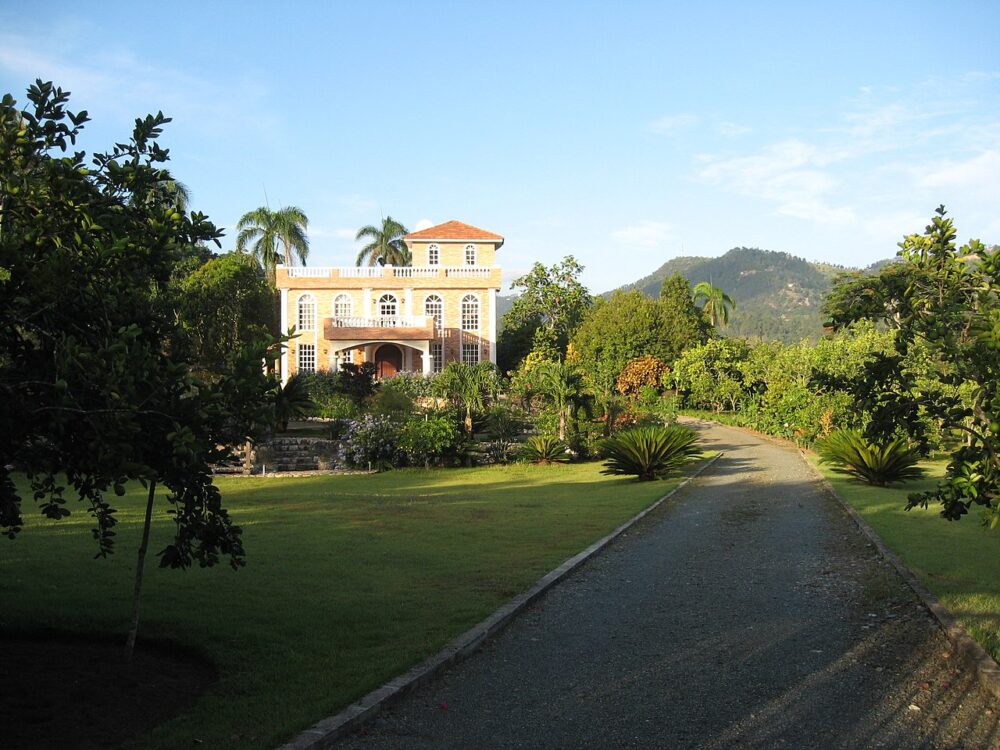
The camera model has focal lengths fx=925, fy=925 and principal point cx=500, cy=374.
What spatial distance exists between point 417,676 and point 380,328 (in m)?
40.8

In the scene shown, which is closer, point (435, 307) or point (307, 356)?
point (307, 356)

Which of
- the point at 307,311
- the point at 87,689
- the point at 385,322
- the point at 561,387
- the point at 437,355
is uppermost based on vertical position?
the point at 307,311

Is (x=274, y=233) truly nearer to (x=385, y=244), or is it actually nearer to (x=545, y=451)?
(x=385, y=244)

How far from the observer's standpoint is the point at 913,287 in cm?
656

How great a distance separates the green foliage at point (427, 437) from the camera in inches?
905

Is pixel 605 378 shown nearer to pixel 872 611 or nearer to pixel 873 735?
pixel 872 611

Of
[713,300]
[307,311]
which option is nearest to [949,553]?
[307,311]

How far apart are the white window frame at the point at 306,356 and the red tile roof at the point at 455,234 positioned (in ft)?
27.3

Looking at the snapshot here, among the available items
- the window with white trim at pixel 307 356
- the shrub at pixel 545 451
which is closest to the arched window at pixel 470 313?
the window with white trim at pixel 307 356

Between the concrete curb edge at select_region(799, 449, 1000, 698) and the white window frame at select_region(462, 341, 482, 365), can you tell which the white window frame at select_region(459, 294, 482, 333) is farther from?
the concrete curb edge at select_region(799, 449, 1000, 698)

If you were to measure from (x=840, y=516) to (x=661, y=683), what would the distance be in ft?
29.8

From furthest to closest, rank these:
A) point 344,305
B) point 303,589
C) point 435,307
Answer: point 435,307, point 344,305, point 303,589

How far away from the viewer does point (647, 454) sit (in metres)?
20.0

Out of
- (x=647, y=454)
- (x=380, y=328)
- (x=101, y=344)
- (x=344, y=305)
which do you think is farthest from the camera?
(x=344, y=305)
